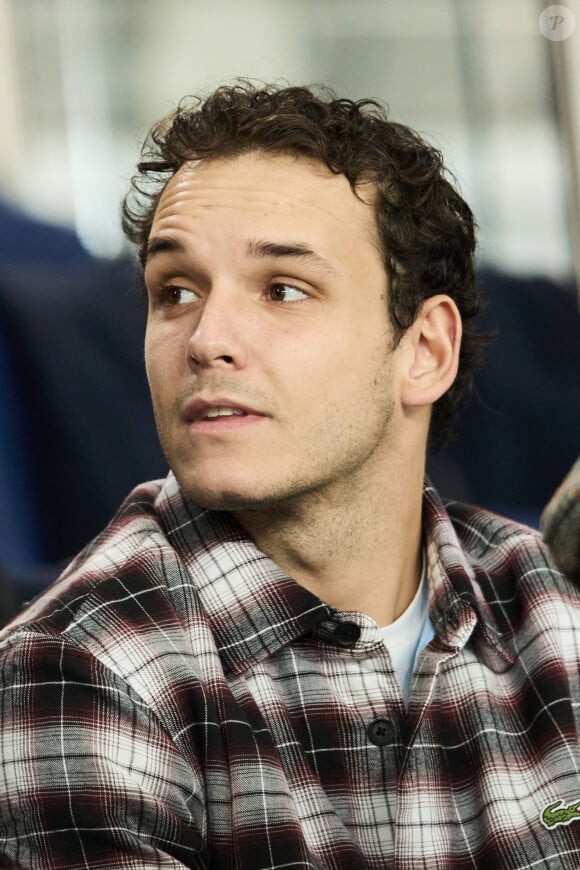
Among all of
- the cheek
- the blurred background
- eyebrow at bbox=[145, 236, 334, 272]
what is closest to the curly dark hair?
eyebrow at bbox=[145, 236, 334, 272]

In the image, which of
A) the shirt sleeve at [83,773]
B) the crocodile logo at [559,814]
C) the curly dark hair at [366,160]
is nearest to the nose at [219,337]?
the curly dark hair at [366,160]

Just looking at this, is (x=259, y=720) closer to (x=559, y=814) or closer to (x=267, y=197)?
(x=559, y=814)

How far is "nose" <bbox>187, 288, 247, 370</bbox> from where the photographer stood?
1358 millimetres

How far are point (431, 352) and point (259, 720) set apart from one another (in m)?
0.54

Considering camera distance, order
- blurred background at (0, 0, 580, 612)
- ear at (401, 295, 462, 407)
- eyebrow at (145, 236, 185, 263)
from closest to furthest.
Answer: eyebrow at (145, 236, 185, 263) < ear at (401, 295, 462, 407) < blurred background at (0, 0, 580, 612)

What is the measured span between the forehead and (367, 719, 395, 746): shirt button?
53 cm

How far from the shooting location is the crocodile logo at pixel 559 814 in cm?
134

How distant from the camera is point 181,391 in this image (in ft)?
4.60

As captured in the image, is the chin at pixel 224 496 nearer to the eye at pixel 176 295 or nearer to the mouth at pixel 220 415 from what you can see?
the mouth at pixel 220 415

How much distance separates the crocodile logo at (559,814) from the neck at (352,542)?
29cm

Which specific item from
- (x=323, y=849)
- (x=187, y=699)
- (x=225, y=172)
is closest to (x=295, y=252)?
(x=225, y=172)

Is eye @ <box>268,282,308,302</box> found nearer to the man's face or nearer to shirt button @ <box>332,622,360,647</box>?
the man's face

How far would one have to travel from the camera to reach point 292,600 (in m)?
1.40

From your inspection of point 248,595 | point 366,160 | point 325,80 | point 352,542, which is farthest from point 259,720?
point 325,80
